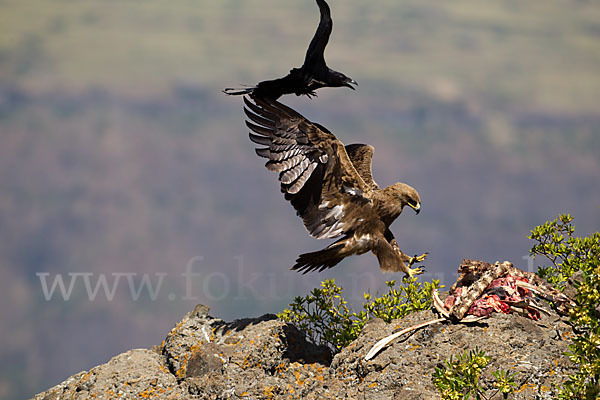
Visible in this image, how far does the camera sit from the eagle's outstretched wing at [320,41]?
27.4 feet

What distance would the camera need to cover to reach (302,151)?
814 cm

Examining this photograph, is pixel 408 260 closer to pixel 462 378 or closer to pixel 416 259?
pixel 416 259

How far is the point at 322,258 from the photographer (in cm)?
840

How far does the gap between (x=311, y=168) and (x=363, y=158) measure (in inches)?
65.6

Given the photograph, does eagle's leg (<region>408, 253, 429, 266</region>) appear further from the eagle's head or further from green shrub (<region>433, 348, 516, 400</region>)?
green shrub (<region>433, 348, 516, 400</region>)

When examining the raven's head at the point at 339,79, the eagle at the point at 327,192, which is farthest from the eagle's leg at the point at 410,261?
the raven's head at the point at 339,79

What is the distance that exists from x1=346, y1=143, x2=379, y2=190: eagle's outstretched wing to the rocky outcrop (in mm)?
2545

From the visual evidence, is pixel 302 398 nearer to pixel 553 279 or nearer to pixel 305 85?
pixel 553 279

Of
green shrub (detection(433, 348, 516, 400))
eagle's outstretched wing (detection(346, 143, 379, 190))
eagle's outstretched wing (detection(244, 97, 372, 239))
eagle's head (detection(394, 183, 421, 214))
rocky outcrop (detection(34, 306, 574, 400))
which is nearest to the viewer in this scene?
green shrub (detection(433, 348, 516, 400))

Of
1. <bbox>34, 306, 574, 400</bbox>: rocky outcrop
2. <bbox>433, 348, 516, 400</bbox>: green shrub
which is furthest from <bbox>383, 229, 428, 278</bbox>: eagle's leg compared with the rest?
<bbox>433, 348, 516, 400</bbox>: green shrub

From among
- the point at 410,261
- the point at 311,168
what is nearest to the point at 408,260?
the point at 410,261

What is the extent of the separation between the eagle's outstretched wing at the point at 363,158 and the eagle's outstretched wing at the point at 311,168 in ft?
2.92

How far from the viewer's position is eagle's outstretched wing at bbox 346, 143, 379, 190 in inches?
370

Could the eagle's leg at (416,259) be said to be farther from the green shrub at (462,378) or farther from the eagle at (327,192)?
the green shrub at (462,378)
